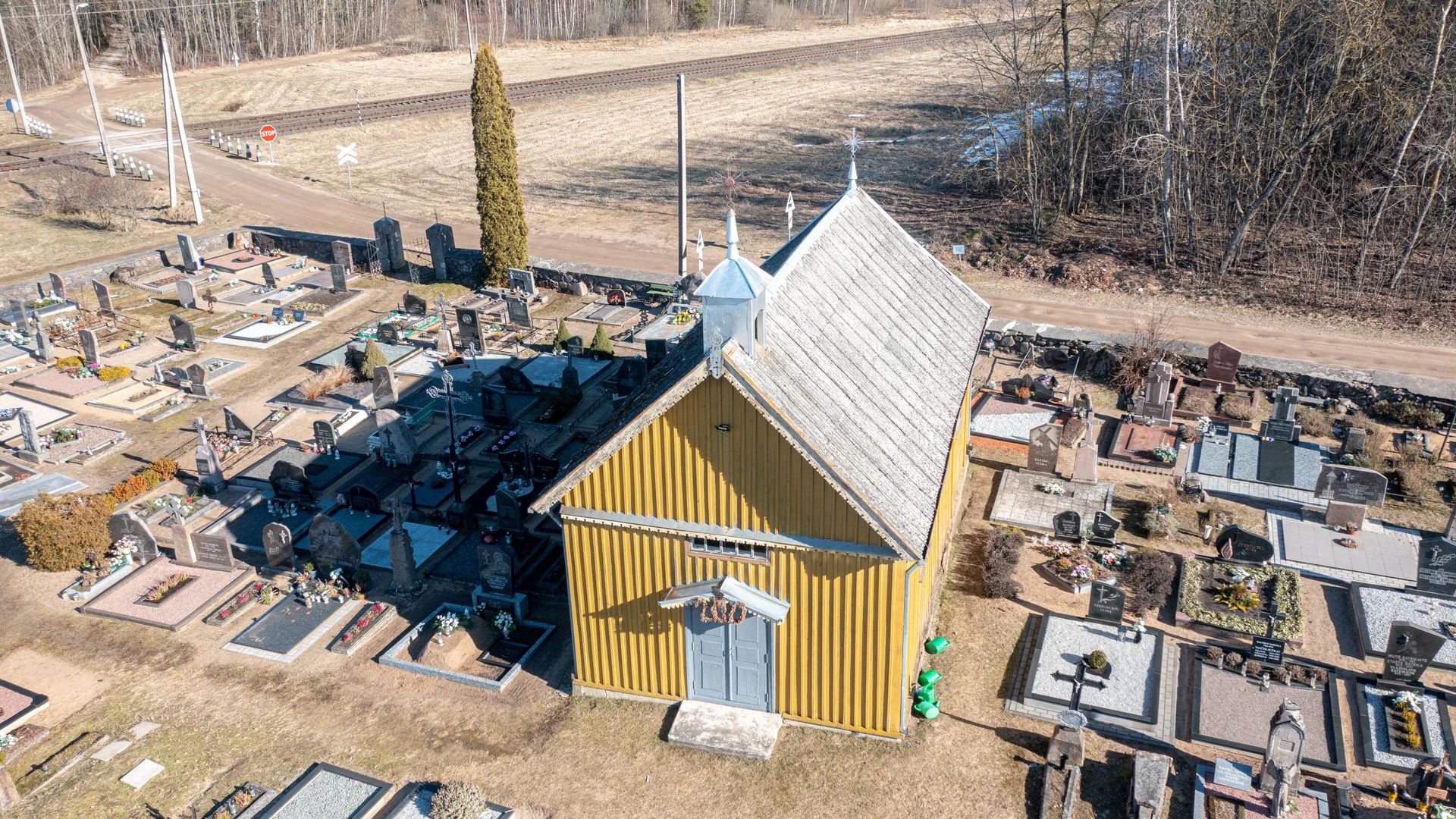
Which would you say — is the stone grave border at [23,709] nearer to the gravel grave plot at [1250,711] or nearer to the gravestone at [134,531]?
the gravestone at [134,531]

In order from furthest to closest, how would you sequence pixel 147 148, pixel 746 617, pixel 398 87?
pixel 398 87
pixel 147 148
pixel 746 617

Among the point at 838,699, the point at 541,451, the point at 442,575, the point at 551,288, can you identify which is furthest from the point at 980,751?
the point at 551,288

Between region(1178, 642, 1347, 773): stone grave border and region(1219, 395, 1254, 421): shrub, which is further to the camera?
region(1219, 395, 1254, 421): shrub

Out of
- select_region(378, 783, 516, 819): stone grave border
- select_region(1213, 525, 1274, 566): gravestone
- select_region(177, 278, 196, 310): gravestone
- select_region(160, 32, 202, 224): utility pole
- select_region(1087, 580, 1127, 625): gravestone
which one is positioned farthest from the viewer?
select_region(160, 32, 202, 224): utility pole

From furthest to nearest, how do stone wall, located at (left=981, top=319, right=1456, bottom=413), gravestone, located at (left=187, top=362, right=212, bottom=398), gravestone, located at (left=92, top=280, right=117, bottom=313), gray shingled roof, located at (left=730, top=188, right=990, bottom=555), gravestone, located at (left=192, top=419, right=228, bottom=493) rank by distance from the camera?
gravestone, located at (left=92, top=280, right=117, bottom=313) → gravestone, located at (left=187, top=362, right=212, bottom=398) → stone wall, located at (left=981, top=319, right=1456, bottom=413) → gravestone, located at (left=192, top=419, right=228, bottom=493) → gray shingled roof, located at (left=730, top=188, right=990, bottom=555)

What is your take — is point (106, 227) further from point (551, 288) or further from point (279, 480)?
point (279, 480)

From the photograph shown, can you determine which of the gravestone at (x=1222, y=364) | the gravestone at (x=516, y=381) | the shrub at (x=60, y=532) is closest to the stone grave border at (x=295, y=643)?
the shrub at (x=60, y=532)

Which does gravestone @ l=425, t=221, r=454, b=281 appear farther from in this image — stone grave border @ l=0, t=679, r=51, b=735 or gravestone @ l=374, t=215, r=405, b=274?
stone grave border @ l=0, t=679, r=51, b=735

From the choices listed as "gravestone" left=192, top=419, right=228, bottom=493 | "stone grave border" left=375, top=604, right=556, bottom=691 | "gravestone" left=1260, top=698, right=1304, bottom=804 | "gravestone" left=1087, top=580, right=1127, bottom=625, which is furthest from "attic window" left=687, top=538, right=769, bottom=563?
"gravestone" left=192, top=419, right=228, bottom=493
